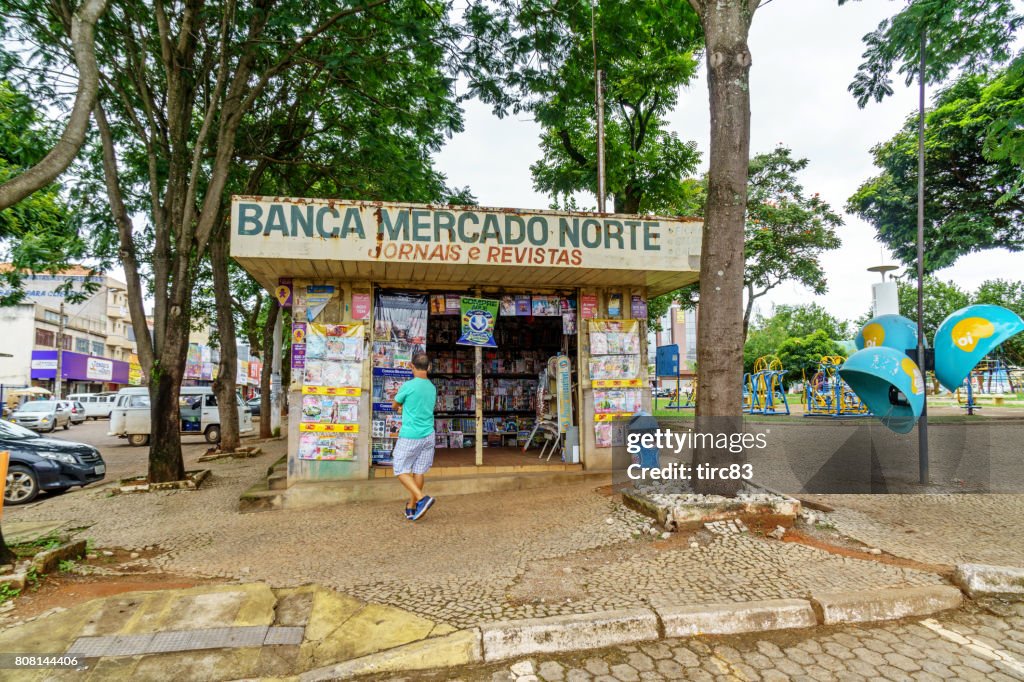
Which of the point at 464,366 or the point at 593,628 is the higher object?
the point at 464,366

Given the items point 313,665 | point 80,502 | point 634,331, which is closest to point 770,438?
point 634,331

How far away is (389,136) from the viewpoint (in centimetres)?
1149

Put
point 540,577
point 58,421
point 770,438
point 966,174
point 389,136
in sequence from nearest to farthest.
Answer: point 540,577 < point 389,136 < point 770,438 < point 966,174 < point 58,421

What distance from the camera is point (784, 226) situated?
709 inches

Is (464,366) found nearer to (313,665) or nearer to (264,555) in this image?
(264,555)

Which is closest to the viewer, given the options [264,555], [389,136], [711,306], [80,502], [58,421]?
[264,555]

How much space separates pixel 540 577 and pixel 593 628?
2.78 ft

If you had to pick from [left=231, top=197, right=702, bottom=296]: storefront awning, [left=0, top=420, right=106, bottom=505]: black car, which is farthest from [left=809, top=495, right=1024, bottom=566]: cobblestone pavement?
[left=0, top=420, right=106, bottom=505]: black car

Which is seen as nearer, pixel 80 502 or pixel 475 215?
pixel 475 215

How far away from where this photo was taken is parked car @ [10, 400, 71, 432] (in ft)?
70.9

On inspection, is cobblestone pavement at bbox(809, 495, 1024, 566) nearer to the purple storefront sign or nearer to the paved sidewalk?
the paved sidewalk

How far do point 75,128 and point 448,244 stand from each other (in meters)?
3.68

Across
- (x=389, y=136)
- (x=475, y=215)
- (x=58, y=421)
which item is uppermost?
(x=389, y=136)

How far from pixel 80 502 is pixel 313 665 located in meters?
6.57
